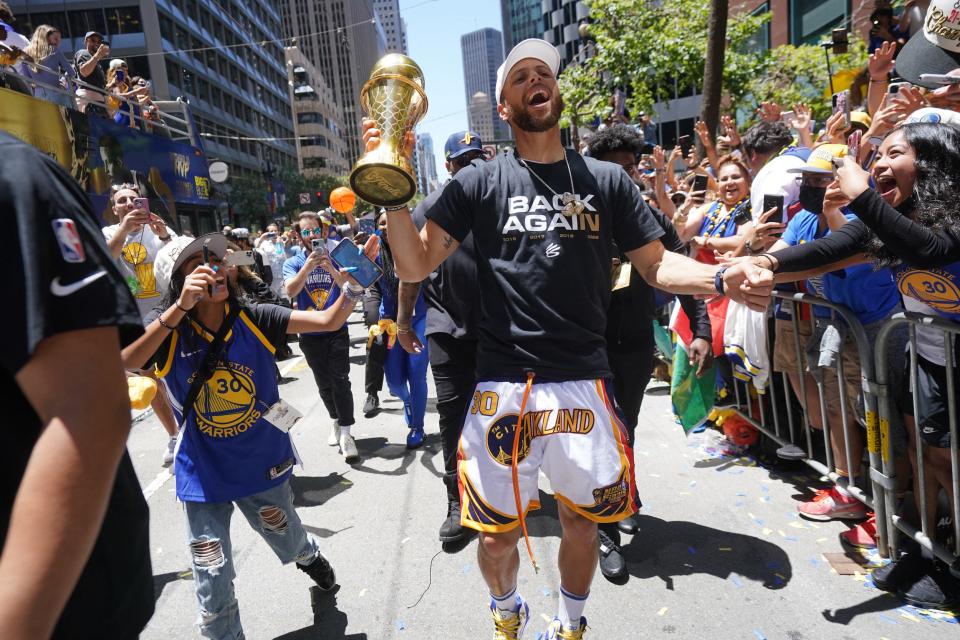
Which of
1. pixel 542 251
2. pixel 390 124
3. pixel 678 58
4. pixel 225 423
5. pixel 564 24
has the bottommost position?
pixel 225 423

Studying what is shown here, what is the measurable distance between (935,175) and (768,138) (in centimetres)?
209

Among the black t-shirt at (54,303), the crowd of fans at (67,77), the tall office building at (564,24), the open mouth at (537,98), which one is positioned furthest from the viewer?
the tall office building at (564,24)

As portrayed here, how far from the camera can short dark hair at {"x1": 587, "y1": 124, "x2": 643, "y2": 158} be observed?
384 centimetres

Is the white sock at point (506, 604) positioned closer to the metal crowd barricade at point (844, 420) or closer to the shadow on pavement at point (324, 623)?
the shadow on pavement at point (324, 623)

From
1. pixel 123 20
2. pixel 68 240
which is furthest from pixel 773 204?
pixel 123 20

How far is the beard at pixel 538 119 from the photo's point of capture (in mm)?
2438

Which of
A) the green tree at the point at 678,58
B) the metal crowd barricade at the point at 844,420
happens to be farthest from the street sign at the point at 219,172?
the metal crowd barricade at the point at 844,420

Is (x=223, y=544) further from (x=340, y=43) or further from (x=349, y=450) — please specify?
(x=340, y=43)

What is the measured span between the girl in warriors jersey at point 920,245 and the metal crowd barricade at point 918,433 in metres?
0.04

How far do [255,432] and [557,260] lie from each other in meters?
1.58

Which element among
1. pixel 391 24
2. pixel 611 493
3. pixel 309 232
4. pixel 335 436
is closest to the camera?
pixel 611 493

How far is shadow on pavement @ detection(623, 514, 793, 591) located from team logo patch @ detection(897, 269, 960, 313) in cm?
151

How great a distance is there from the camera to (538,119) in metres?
2.44

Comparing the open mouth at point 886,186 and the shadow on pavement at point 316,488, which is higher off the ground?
the open mouth at point 886,186
